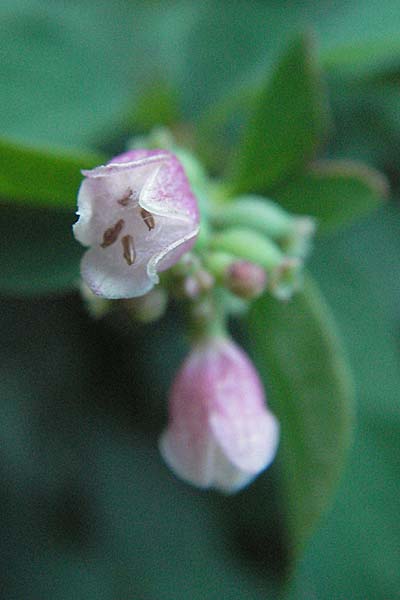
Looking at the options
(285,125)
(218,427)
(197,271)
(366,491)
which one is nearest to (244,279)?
(197,271)

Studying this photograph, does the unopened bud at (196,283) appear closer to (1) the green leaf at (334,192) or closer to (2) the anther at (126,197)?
(2) the anther at (126,197)

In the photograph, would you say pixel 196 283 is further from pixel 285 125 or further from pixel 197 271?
pixel 285 125

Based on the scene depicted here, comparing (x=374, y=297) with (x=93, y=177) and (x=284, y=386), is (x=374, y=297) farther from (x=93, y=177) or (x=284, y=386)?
(x=93, y=177)

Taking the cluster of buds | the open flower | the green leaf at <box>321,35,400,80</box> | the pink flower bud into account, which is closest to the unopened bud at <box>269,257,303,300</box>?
the cluster of buds

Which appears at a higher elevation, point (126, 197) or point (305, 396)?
point (126, 197)

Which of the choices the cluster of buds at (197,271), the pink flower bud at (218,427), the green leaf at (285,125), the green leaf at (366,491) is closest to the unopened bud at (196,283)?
the cluster of buds at (197,271)

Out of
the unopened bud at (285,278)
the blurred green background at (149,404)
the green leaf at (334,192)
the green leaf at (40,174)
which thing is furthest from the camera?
the blurred green background at (149,404)
